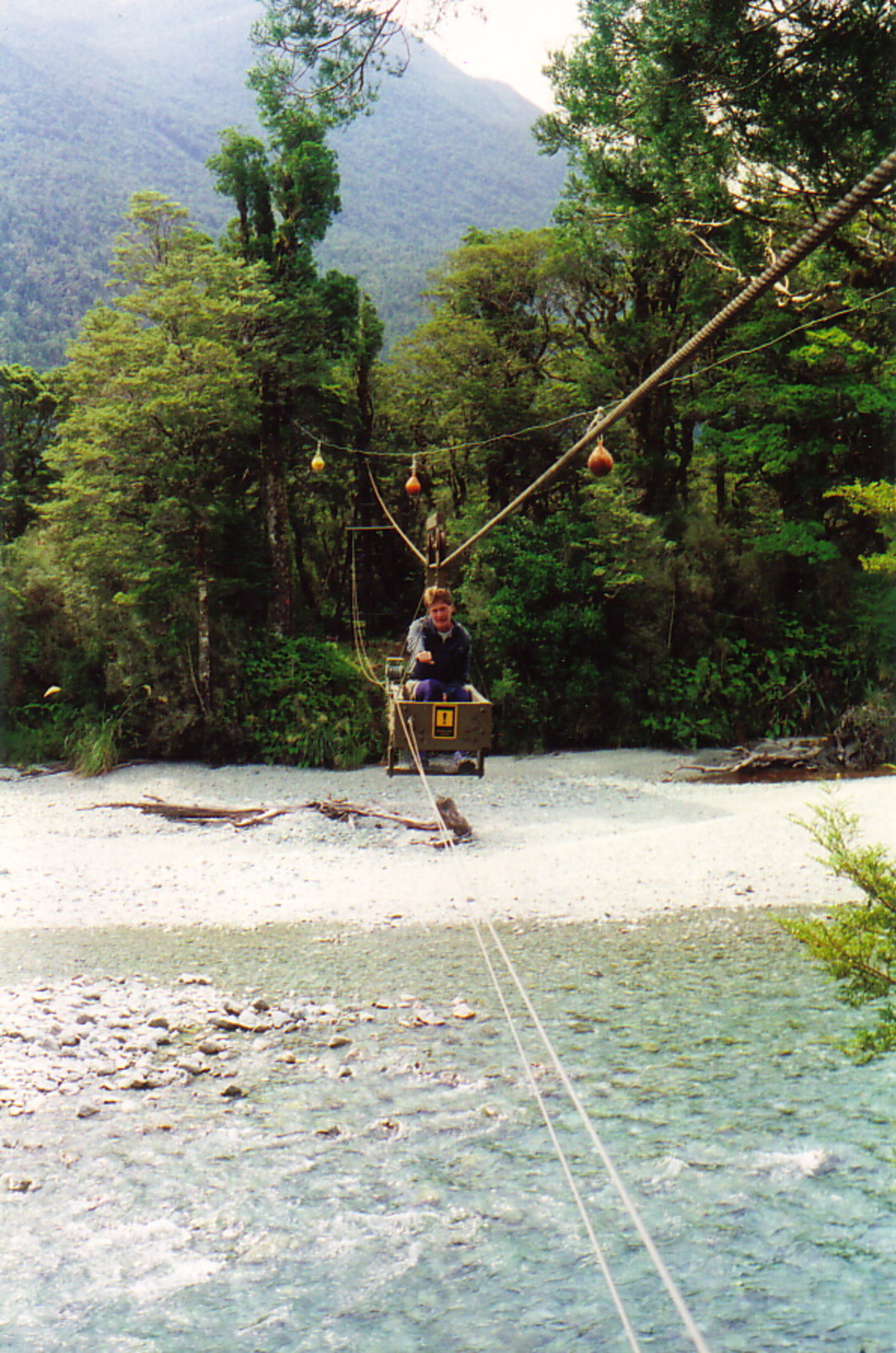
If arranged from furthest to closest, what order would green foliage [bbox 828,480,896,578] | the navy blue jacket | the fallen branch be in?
the fallen branch < green foliage [bbox 828,480,896,578] < the navy blue jacket

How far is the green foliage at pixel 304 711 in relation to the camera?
1827 centimetres

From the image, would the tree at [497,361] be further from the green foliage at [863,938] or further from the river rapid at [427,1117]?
the green foliage at [863,938]

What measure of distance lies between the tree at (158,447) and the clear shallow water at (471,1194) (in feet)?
35.9

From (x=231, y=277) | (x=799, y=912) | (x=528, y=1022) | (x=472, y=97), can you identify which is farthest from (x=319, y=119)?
(x=472, y=97)

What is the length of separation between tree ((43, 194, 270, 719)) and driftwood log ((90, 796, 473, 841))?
3.38 m

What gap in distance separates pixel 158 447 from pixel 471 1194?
14.5 metres

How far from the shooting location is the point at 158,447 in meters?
17.2

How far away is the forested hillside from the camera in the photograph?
251 feet

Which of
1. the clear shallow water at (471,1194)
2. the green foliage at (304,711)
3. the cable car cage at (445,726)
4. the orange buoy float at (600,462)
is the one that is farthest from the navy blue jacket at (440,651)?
the green foliage at (304,711)

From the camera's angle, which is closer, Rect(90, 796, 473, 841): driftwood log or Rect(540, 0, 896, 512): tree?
Rect(540, 0, 896, 512): tree

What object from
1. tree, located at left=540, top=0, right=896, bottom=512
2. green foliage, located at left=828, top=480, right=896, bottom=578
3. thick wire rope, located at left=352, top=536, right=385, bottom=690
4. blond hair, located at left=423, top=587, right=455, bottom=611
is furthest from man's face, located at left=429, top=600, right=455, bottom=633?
thick wire rope, located at left=352, top=536, right=385, bottom=690

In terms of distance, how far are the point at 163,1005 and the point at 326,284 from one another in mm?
15853

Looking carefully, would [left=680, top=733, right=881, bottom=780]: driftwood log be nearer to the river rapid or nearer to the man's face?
the river rapid

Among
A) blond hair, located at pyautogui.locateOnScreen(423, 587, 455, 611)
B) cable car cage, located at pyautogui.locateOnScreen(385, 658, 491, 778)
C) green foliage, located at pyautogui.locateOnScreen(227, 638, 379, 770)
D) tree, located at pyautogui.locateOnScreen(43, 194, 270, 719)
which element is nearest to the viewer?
cable car cage, located at pyautogui.locateOnScreen(385, 658, 491, 778)
